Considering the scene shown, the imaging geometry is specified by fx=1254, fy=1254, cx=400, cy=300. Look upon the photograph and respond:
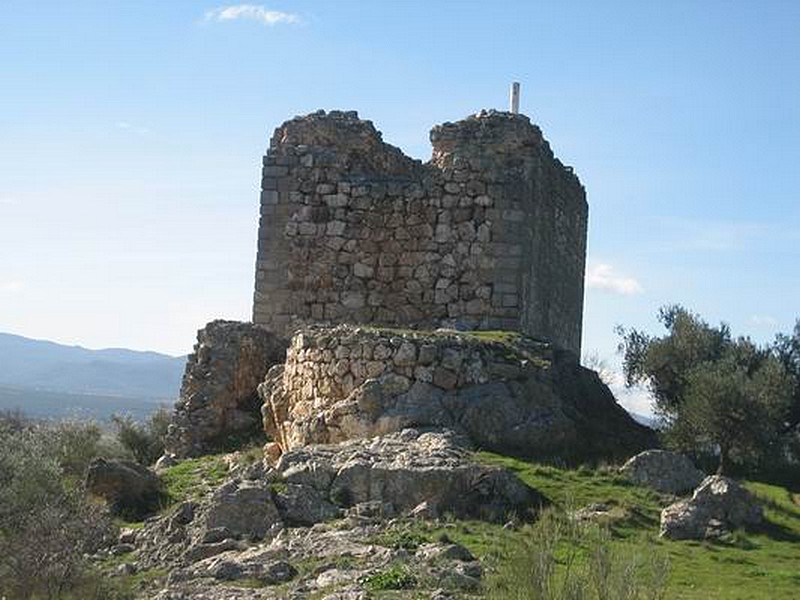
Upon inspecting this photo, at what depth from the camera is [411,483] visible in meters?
12.0

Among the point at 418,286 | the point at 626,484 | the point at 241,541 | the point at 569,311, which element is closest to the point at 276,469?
the point at 241,541

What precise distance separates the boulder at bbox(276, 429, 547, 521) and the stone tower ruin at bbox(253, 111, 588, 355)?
5688 mm

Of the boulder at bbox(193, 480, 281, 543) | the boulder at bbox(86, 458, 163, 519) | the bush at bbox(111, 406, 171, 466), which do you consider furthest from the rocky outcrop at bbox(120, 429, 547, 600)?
the bush at bbox(111, 406, 171, 466)

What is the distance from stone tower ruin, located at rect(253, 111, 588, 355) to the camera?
717 inches

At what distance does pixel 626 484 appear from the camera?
13289 mm

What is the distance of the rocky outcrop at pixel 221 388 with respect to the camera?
699 inches

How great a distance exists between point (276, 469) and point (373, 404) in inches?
75.5

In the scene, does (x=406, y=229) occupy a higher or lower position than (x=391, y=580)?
higher

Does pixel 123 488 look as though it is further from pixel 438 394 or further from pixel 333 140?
pixel 333 140

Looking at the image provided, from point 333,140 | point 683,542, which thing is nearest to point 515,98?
point 333,140

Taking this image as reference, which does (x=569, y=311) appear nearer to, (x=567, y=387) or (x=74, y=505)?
(x=567, y=387)

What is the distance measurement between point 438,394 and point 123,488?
3.70m

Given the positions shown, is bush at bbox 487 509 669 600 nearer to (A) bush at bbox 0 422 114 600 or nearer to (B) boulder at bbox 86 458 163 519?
(A) bush at bbox 0 422 114 600

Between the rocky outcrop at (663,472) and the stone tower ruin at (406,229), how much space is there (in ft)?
15.4
